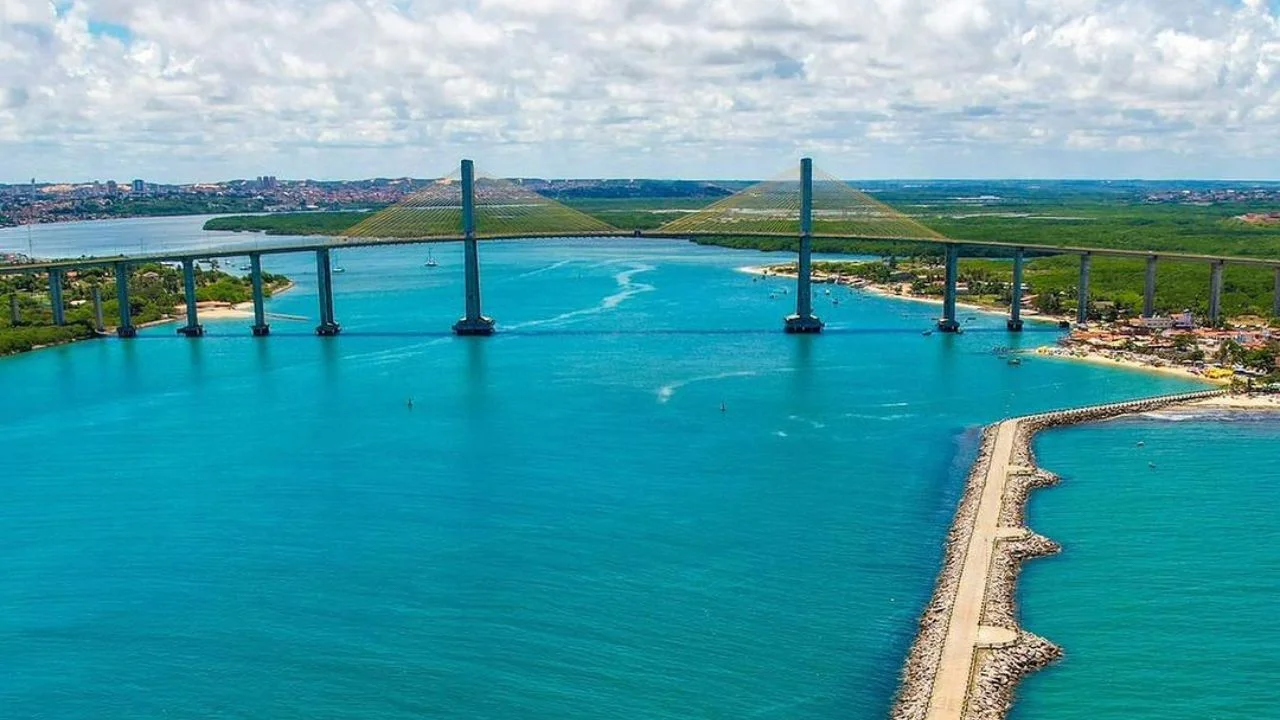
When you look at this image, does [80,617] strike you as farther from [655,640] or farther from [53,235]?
[53,235]

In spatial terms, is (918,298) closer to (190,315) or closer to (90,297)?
(190,315)

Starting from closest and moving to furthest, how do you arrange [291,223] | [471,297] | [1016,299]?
[471,297], [1016,299], [291,223]

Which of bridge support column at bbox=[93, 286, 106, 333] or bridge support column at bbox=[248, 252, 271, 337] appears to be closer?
bridge support column at bbox=[248, 252, 271, 337]

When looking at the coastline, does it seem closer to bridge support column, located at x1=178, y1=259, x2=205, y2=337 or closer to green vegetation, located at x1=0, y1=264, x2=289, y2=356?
green vegetation, located at x1=0, y1=264, x2=289, y2=356

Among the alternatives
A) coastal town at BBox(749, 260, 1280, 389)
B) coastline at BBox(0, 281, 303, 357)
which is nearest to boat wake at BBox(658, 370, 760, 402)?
coastal town at BBox(749, 260, 1280, 389)

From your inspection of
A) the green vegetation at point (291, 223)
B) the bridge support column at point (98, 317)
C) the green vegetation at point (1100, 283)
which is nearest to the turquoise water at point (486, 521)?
the bridge support column at point (98, 317)

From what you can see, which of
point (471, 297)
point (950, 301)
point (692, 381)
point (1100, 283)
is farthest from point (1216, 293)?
point (471, 297)
